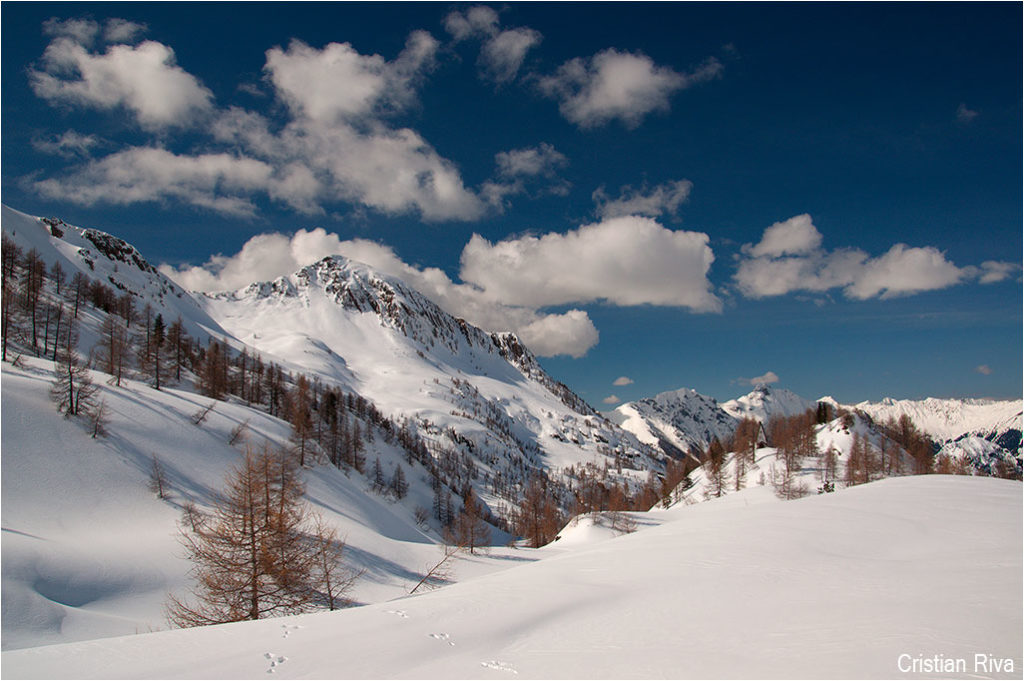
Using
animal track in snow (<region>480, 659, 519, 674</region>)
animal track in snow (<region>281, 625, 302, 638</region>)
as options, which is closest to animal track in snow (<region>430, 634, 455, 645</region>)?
Answer: animal track in snow (<region>480, 659, 519, 674</region>)

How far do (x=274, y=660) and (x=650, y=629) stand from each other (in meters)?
7.14

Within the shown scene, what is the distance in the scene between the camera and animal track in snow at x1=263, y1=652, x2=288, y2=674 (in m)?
7.15

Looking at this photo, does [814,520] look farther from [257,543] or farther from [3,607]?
[3,607]

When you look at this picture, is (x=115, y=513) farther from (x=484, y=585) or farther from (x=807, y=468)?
(x=807, y=468)

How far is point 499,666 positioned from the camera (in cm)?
748

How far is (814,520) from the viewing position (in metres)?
22.9

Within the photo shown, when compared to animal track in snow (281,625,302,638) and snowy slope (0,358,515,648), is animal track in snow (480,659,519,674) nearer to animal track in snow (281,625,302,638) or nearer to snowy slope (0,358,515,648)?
animal track in snow (281,625,302,638)

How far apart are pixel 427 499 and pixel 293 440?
5523 cm

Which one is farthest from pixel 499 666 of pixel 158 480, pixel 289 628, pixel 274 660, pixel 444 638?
pixel 158 480

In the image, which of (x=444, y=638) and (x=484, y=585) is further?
(x=484, y=585)

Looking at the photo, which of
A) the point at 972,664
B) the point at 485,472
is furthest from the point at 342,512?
the point at 485,472

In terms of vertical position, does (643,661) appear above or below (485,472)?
above

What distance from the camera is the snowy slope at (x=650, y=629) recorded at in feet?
23.6

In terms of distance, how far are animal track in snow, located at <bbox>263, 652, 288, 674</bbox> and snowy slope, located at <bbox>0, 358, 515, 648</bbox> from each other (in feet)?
40.5
